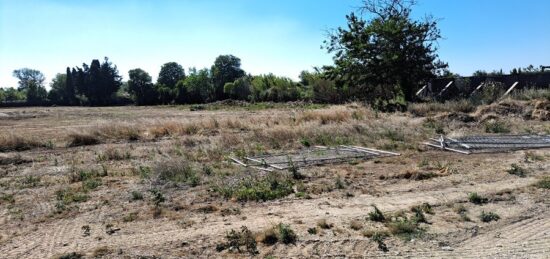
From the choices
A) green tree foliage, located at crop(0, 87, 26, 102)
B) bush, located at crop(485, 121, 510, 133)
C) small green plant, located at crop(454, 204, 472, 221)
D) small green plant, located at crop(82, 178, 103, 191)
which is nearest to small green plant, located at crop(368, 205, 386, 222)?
small green plant, located at crop(454, 204, 472, 221)

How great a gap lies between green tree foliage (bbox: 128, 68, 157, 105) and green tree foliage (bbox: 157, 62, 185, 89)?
12674 millimetres

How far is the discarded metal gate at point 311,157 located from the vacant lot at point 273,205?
540mm

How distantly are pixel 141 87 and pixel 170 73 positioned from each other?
17997mm

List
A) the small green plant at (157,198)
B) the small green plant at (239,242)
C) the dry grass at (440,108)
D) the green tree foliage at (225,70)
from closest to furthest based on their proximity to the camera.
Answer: the small green plant at (239,242), the small green plant at (157,198), the dry grass at (440,108), the green tree foliage at (225,70)

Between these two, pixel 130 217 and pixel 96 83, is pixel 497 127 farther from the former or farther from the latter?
pixel 96 83

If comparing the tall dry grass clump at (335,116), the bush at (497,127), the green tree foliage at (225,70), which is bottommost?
the bush at (497,127)

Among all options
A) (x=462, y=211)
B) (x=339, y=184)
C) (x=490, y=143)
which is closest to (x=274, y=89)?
(x=490, y=143)

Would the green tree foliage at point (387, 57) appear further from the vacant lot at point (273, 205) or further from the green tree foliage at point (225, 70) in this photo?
the green tree foliage at point (225, 70)

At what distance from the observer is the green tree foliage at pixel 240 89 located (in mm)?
69750

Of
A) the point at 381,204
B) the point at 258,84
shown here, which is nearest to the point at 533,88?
the point at 381,204

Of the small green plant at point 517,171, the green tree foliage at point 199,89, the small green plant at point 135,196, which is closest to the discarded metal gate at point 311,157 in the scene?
the small green plant at point 135,196

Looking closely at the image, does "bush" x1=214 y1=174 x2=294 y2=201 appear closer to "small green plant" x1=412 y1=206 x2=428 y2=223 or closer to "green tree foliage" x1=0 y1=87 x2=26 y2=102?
"small green plant" x1=412 y1=206 x2=428 y2=223

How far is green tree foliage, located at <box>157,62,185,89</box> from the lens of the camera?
105m

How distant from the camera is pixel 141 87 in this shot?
88875 mm
